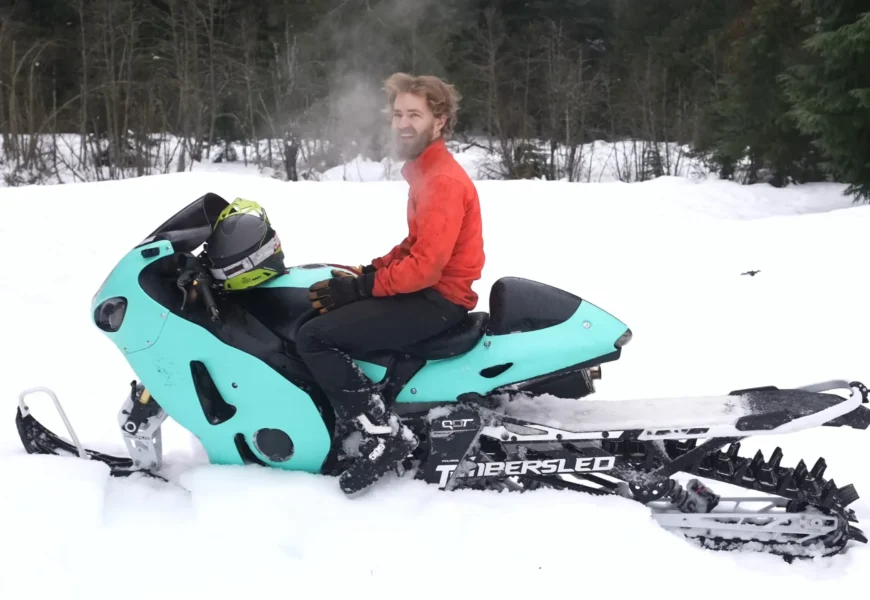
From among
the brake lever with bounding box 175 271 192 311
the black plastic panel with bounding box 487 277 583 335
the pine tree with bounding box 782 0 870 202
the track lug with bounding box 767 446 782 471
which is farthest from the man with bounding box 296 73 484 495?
the pine tree with bounding box 782 0 870 202

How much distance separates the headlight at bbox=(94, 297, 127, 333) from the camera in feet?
8.36

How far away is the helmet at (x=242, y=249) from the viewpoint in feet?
8.43

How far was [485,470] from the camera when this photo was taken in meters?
2.50

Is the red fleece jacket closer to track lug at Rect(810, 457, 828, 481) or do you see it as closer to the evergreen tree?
track lug at Rect(810, 457, 828, 481)

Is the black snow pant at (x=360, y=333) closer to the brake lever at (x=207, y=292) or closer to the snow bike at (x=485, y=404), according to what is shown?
the snow bike at (x=485, y=404)

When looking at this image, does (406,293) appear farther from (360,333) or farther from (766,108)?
(766,108)

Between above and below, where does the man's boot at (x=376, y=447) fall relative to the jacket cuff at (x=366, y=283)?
below

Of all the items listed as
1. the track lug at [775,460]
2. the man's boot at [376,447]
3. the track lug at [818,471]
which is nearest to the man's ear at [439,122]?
the man's boot at [376,447]

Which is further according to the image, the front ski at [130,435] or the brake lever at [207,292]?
the front ski at [130,435]

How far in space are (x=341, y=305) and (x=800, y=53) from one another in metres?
14.0

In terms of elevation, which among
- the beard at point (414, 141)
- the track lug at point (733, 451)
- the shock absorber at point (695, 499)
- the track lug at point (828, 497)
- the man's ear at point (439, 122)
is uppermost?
the man's ear at point (439, 122)

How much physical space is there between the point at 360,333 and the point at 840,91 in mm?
9976

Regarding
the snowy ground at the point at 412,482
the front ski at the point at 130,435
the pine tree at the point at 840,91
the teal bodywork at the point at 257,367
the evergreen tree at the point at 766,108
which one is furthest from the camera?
the evergreen tree at the point at 766,108

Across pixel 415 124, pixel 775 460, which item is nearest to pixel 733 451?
pixel 775 460
